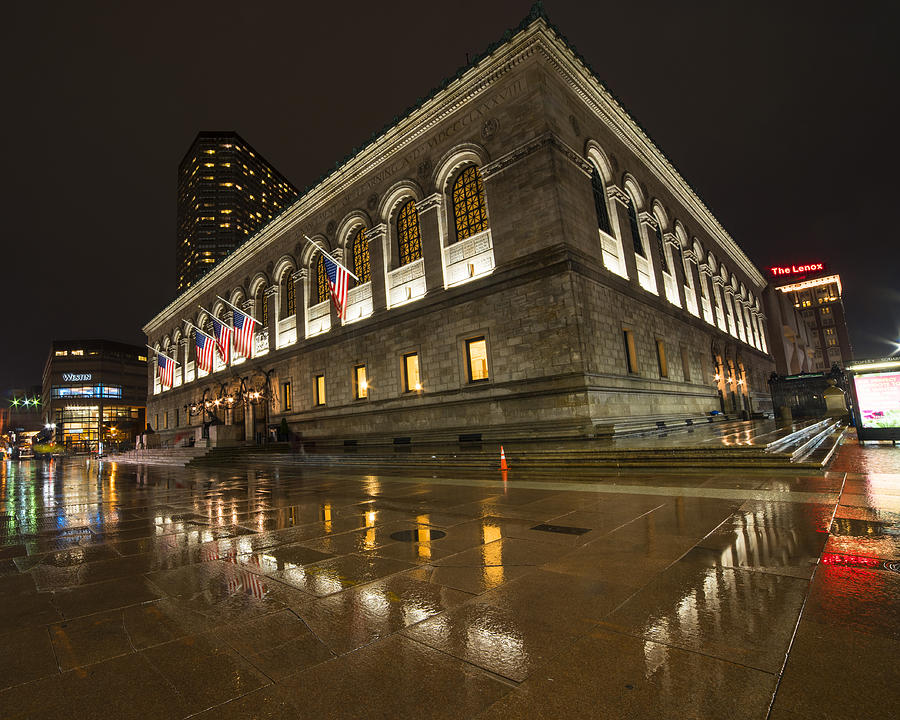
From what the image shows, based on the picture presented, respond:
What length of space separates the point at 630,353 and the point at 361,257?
1742 cm

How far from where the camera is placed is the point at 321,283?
1224 inches

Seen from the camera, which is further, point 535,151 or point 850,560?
point 535,151

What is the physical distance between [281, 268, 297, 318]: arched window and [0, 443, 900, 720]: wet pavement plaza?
28743 millimetres

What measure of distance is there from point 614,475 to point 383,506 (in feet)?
19.9

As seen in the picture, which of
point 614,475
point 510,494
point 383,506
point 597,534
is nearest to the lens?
point 597,534

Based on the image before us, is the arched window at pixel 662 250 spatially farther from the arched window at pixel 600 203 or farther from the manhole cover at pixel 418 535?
the manhole cover at pixel 418 535

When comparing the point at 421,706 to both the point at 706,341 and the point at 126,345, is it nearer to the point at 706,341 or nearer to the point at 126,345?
the point at 706,341

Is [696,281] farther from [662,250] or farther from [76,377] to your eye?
[76,377]

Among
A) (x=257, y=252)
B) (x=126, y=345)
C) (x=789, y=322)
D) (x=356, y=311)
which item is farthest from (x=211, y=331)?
(x=126, y=345)

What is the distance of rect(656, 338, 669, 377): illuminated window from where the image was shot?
24656 mm

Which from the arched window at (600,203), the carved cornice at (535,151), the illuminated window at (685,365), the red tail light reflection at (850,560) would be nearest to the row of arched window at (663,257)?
the arched window at (600,203)

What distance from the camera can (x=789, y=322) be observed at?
65562mm

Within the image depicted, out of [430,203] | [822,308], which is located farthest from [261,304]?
[822,308]

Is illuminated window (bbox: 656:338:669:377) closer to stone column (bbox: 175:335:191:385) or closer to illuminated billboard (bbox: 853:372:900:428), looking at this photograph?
illuminated billboard (bbox: 853:372:900:428)
